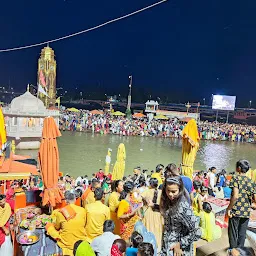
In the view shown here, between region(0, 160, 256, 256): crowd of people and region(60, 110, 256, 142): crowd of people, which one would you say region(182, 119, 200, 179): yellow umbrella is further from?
region(60, 110, 256, 142): crowd of people

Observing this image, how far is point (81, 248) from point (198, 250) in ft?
5.64

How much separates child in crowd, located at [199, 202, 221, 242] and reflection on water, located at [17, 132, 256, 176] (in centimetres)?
1025

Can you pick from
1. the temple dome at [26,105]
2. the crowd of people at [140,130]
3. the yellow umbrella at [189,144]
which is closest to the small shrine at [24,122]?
the temple dome at [26,105]

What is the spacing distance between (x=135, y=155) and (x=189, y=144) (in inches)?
496

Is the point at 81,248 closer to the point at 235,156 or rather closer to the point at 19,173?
the point at 19,173

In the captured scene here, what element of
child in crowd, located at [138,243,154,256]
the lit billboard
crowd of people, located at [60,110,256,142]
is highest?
the lit billboard

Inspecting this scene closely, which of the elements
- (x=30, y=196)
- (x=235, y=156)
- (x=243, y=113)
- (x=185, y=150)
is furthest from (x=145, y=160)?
(x=243, y=113)

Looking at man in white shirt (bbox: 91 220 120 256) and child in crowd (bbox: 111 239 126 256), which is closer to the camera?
child in crowd (bbox: 111 239 126 256)

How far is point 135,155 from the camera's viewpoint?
20.2 metres

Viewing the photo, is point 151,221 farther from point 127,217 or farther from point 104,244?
point 127,217

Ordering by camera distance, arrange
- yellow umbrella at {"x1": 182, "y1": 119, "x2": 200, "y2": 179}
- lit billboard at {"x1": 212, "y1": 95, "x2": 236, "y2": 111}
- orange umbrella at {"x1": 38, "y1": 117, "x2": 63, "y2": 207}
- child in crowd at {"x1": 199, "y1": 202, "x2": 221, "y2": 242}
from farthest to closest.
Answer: lit billboard at {"x1": 212, "y1": 95, "x2": 236, "y2": 111} < yellow umbrella at {"x1": 182, "y1": 119, "x2": 200, "y2": 179} < orange umbrella at {"x1": 38, "y1": 117, "x2": 63, "y2": 207} < child in crowd at {"x1": 199, "y1": 202, "x2": 221, "y2": 242}

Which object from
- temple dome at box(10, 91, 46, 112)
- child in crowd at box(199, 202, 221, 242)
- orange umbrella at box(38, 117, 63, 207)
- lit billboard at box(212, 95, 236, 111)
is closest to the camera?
child in crowd at box(199, 202, 221, 242)

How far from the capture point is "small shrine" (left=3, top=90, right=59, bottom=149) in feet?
63.9

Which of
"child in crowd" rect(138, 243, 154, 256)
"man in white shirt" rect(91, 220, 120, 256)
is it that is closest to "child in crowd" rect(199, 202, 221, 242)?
"man in white shirt" rect(91, 220, 120, 256)
